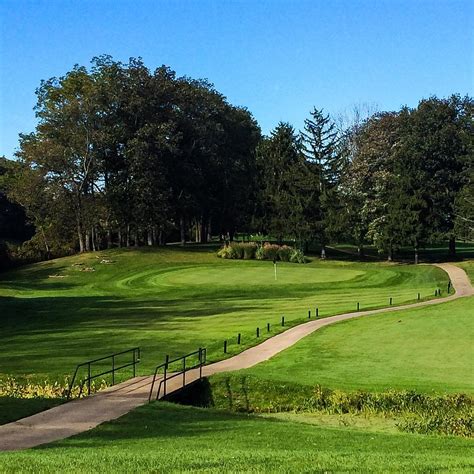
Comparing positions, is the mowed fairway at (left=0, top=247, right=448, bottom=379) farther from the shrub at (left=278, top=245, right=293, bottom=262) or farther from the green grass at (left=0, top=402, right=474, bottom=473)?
the green grass at (left=0, top=402, right=474, bottom=473)

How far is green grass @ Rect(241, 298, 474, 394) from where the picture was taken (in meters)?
20.7

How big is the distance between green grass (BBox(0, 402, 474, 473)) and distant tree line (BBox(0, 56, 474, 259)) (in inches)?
2323

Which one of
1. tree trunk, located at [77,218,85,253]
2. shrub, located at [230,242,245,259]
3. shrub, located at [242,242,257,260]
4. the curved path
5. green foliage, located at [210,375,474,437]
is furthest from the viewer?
tree trunk, located at [77,218,85,253]

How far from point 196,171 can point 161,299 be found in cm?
3510

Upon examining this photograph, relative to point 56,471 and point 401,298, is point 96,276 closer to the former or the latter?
point 401,298

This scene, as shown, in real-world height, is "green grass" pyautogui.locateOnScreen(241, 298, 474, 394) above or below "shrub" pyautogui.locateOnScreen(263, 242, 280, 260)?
below

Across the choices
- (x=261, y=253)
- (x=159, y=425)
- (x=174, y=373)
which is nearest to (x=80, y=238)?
(x=261, y=253)

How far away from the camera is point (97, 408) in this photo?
17625mm

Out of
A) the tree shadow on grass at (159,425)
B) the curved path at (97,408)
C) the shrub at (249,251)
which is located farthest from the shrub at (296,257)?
the tree shadow on grass at (159,425)

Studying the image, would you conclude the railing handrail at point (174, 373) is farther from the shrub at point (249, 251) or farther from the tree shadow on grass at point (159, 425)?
the shrub at point (249, 251)

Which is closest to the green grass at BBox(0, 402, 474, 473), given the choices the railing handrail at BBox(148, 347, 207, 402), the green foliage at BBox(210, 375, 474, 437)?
the railing handrail at BBox(148, 347, 207, 402)

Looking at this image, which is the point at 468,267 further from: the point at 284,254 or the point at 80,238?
the point at 80,238

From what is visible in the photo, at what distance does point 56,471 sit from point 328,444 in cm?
585

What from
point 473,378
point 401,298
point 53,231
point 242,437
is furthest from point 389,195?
point 242,437
